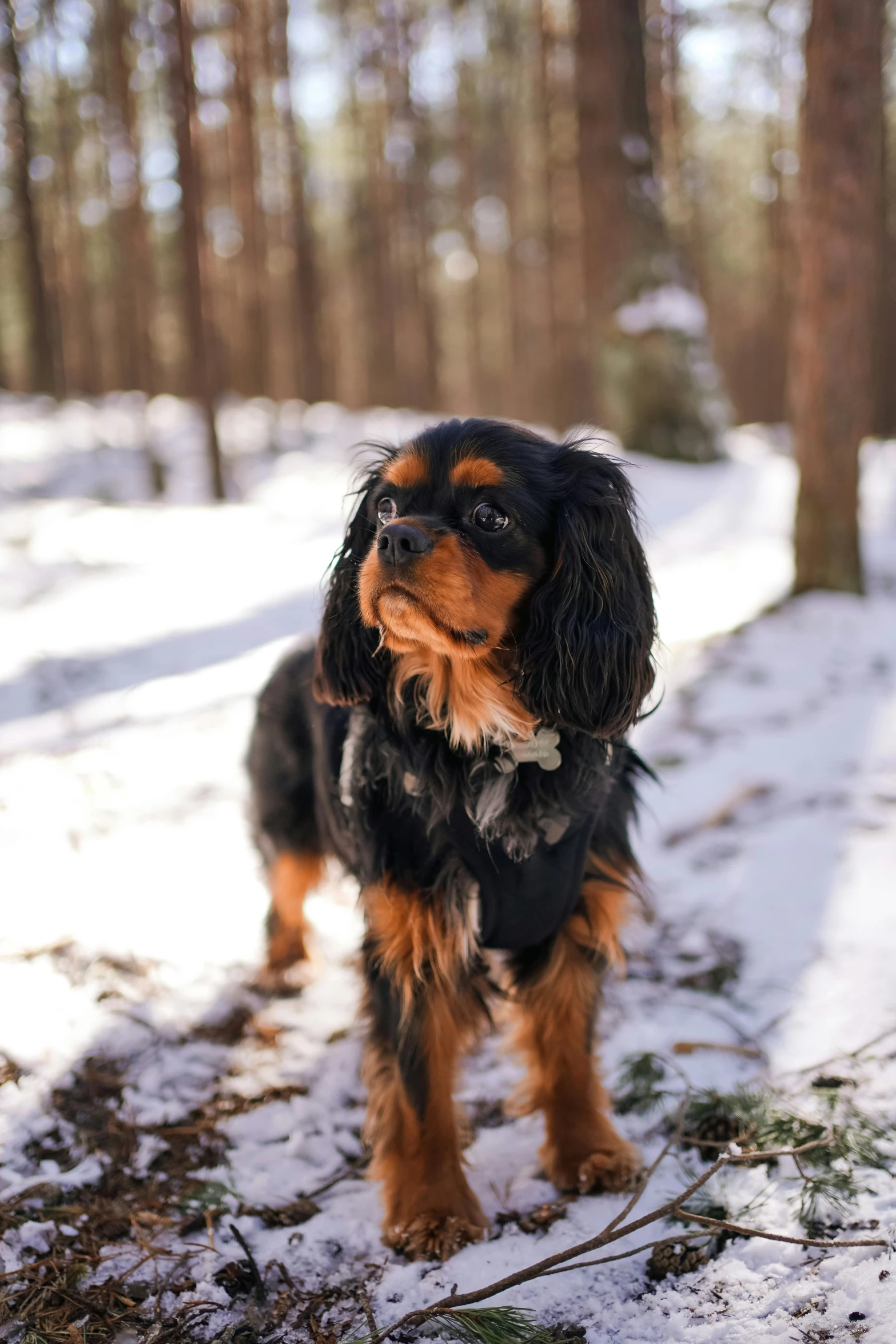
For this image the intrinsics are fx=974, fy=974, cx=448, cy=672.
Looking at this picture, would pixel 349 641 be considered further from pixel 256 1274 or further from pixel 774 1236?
pixel 774 1236

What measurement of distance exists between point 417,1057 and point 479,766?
701mm

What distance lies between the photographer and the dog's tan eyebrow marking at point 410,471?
2.19 meters

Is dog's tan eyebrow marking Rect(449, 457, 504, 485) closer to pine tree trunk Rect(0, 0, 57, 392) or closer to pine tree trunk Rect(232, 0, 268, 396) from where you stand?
pine tree trunk Rect(232, 0, 268, 396)

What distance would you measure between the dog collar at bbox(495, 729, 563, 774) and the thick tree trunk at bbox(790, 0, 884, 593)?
4109 millimetres

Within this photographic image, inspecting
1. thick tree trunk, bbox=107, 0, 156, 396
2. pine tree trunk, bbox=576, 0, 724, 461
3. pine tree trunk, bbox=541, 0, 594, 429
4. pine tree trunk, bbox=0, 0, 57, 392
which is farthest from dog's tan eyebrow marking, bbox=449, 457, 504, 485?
pine tree trunk, bbox=0, 0, 57, 392

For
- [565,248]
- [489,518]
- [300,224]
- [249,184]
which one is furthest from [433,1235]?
[565,248]

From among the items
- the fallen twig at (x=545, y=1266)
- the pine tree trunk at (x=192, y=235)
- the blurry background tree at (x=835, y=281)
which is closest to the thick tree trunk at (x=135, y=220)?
the pine tree trunk at (x=192, y=235)

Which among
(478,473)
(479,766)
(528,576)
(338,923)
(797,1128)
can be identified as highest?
(478,473)

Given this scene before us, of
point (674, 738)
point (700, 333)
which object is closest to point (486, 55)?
point (700, 333)

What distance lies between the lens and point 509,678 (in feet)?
7.22

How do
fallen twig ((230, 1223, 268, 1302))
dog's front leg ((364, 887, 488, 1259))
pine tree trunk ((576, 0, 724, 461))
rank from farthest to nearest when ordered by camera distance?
pine tree trunk ((576, 0, 724, 461)) < dog's front leg ((364, 887, 488, 1259)) < fallen twig ((230, 1223, 268, 1302))

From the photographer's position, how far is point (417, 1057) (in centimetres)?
227

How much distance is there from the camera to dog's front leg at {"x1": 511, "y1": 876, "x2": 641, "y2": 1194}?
2.35 metres

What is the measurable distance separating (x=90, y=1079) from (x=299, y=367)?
17952 millimetres
